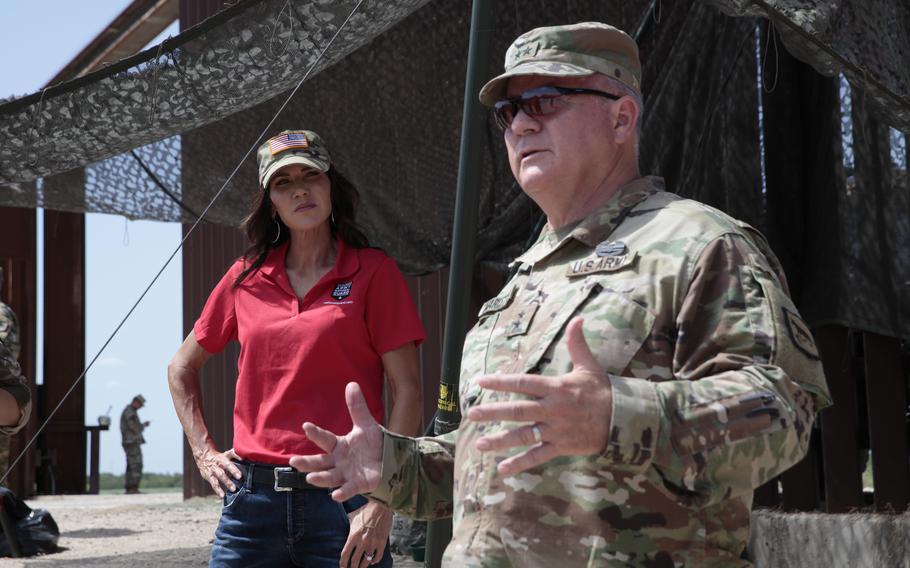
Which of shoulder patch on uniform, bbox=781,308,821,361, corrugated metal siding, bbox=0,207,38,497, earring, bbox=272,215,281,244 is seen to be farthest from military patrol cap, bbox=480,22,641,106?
corrugated metal siding, bbox=0,207,38,497

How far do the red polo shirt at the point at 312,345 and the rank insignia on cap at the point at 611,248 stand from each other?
1.08 meters

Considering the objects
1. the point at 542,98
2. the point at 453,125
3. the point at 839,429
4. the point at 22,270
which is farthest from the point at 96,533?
the point at 22,270

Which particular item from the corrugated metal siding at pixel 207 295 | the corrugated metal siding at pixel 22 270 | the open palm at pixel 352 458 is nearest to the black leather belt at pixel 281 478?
the open palm at pixel 352 458

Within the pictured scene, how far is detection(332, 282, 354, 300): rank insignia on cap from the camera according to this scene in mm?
2740

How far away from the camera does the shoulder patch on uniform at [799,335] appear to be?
4.97 ft

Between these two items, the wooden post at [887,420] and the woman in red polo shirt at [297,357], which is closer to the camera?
the woman in red polo shirt at [297,357]

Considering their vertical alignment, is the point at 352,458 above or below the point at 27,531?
above

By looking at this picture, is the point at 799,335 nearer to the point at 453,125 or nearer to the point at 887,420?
the point at 887,420

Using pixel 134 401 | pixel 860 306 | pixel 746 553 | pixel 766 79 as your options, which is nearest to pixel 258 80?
pixel 766 79

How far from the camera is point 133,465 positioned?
18062mm

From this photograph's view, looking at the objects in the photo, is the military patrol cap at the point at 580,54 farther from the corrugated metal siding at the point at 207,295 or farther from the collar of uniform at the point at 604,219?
the corrugated metal siding at the point at 207,295

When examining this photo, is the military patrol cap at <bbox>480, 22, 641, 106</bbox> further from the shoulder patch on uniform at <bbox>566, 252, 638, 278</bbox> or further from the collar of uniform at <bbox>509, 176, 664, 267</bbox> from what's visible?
the shoulder patch on uniform at <bbox>566, 252, 638, 278</bbox>

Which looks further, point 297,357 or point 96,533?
point 96,533

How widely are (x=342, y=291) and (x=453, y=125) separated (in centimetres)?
271
